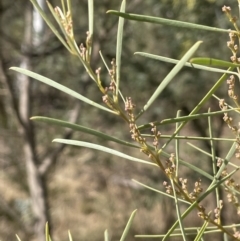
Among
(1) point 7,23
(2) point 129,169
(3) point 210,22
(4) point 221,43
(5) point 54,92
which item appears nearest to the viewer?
(3) point 210,22

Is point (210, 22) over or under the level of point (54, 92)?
A: over

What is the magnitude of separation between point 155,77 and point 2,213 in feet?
3.92

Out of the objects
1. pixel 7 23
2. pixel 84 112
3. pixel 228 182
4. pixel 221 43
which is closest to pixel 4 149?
pixel 84 112

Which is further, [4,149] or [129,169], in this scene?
[129,169]

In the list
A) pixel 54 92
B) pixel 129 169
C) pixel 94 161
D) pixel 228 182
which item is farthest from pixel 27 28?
pixel 228 182

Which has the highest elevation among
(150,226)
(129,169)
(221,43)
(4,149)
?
(221,43)

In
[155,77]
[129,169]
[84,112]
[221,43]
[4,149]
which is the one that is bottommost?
[129,169]

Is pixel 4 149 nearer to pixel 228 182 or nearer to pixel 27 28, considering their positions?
pixel 27 28

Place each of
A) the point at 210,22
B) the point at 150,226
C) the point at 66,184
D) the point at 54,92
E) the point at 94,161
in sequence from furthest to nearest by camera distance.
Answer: the point at 66,184 < the point at 150,226 < the point at 94,161 < the point at 54,92 < the point at 210,22

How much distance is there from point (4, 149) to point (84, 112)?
25.2 inches

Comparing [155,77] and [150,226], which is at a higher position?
[155,77]

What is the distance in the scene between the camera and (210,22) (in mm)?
2057

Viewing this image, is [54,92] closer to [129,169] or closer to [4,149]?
[4,149]

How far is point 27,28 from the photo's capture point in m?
2.59
